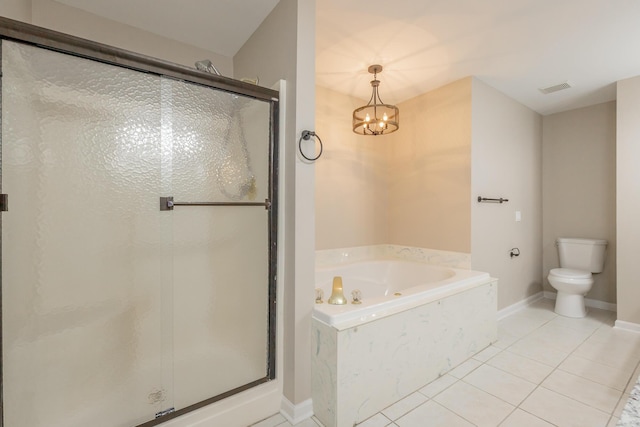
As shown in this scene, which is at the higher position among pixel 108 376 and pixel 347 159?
pixel 347 159

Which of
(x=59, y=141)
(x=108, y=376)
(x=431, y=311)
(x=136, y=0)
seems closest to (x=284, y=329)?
(x=108, y=376)

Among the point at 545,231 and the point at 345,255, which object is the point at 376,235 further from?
the point at 545,231

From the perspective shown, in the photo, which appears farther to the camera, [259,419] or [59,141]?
[259,419]

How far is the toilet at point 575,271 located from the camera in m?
3.04

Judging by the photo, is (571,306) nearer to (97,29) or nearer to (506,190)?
(506,190)

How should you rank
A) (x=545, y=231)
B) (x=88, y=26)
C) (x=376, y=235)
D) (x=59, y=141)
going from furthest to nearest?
(x=545, y=231), (x=376, y=235), (x=88, y=26), (x=59, y=141)

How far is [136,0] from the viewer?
1.76m

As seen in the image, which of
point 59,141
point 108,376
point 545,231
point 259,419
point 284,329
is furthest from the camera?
point 545,231

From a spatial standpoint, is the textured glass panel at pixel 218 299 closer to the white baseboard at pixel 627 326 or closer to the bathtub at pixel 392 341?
the bathtub at pixel 392 341

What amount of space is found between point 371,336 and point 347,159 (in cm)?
194

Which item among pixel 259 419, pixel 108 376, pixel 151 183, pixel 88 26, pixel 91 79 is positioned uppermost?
pixel 88 26

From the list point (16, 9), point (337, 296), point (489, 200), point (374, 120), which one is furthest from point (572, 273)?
point (16, 9)

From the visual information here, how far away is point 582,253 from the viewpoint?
130 inches

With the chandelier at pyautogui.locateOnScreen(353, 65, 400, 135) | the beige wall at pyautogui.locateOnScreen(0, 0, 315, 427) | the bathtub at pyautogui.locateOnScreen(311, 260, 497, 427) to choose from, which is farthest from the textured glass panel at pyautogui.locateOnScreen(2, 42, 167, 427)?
the chandelier at pyautogui.locateOnScreen(353, 65, 400, 135)
